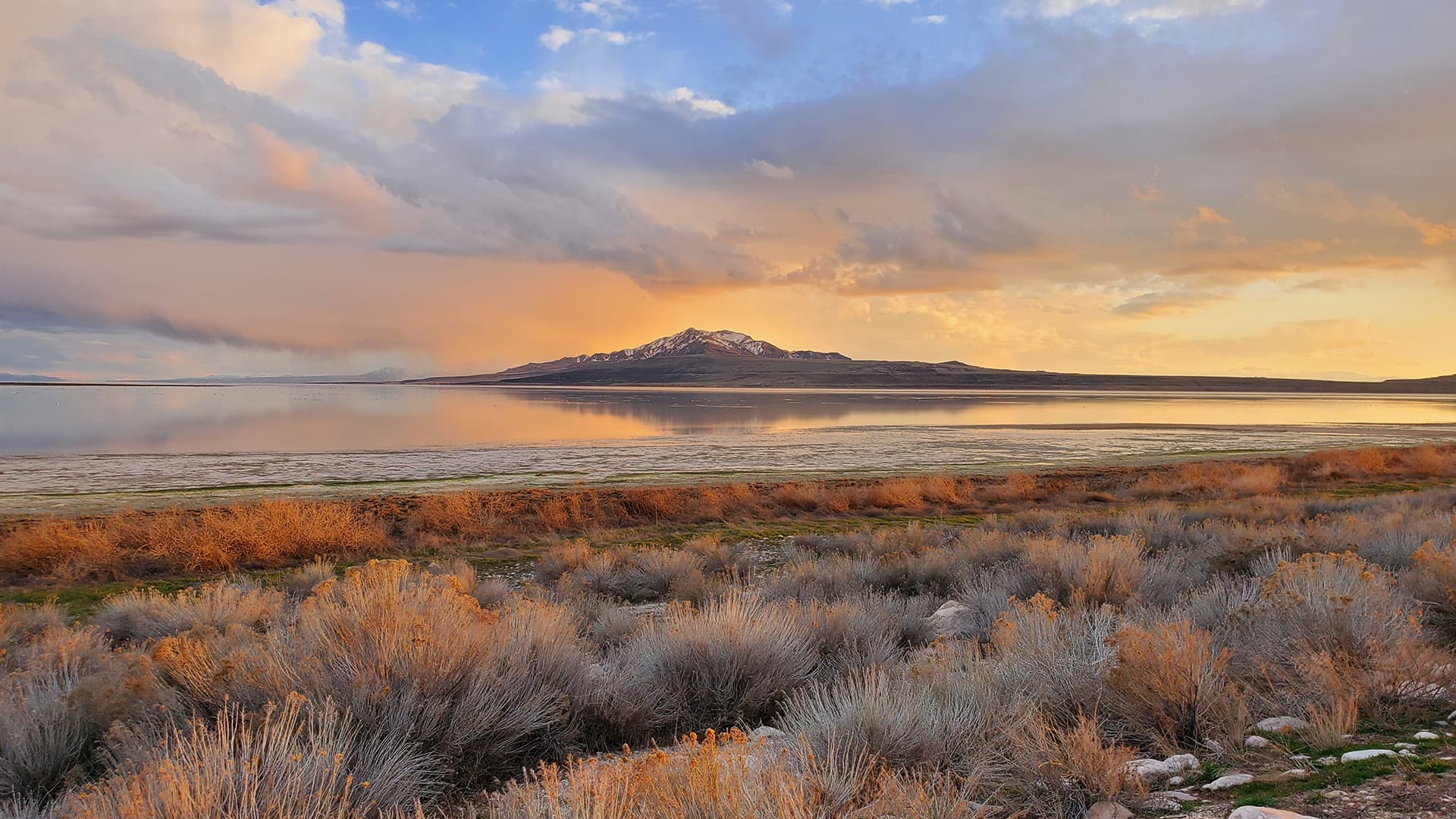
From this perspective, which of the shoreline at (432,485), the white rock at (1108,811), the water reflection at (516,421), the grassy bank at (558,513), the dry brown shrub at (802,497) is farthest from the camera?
the water reflection at (516,421)

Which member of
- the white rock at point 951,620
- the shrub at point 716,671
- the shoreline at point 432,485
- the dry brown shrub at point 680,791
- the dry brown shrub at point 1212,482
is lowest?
the shoreline at point 432,485

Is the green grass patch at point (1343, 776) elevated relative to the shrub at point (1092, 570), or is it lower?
elevated

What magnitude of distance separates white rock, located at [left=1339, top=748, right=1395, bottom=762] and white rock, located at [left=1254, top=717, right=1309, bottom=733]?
1.42 ft

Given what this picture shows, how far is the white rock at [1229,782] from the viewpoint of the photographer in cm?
371

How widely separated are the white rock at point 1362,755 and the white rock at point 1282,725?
434 millimetres

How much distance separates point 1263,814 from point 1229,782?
709mm

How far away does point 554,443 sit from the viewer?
122 feet

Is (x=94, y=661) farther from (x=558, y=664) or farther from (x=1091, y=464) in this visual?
(x=1091, y=464)

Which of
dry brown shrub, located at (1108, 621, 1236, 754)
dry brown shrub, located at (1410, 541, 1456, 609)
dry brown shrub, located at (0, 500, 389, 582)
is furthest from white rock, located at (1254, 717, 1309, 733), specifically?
dry brown shrub, located at (0, 500, 389, 582)

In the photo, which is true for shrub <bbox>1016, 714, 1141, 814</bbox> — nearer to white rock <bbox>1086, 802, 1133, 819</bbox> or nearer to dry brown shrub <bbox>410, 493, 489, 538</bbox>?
white rock <bbox>1086, 802, 1133, 819</bbox>

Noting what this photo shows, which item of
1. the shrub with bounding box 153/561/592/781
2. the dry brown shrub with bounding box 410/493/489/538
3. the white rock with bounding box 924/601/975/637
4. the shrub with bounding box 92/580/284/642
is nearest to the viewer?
the shrub with bounding box 153/561/592/781

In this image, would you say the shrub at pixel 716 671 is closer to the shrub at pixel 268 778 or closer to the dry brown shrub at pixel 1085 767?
the shrub at pixel 268 778

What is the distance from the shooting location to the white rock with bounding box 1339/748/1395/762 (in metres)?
3.78

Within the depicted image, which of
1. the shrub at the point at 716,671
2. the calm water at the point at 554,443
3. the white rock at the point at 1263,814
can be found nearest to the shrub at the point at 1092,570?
the shrub at the point at 716,671
